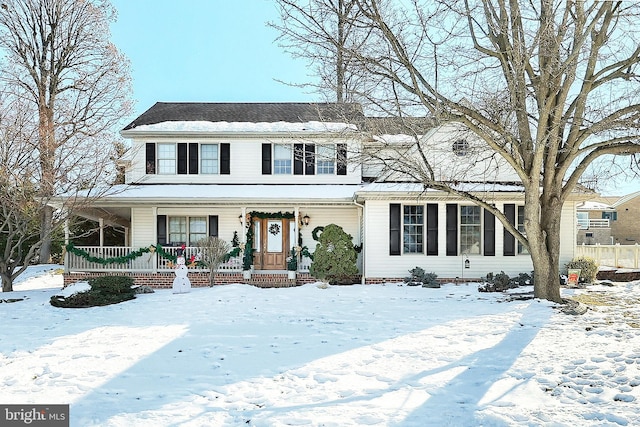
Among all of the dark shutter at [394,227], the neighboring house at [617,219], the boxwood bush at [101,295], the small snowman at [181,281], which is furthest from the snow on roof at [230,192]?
the neighboring house at [617,219]

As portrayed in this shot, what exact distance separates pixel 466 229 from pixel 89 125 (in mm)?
16047

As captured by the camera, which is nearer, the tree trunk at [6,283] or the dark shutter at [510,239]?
the tree trunk at [6,283]

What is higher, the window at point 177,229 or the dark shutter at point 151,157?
the dark shutter at point 151,157

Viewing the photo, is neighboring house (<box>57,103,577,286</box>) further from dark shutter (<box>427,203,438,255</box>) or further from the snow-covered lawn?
the snow-covered lawn

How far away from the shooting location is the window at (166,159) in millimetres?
16391

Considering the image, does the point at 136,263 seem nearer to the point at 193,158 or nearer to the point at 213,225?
the point at 213,225

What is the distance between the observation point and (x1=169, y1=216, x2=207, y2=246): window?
53.6 feet

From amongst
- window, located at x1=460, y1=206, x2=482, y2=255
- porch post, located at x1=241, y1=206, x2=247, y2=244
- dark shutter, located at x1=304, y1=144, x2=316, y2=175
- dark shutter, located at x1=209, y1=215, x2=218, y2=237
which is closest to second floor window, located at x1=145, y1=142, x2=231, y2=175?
dark shutter, located at x1=209, y1=215, x2=218, y2=237

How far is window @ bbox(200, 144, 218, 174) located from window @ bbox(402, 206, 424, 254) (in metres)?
7.32

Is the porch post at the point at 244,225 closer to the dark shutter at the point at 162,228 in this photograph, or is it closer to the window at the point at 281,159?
the window at the point at 281,159

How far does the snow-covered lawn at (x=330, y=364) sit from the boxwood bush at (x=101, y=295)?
0.88m

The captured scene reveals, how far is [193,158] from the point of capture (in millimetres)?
16406

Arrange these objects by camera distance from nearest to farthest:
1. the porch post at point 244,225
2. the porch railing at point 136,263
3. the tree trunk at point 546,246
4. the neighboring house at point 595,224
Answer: the tree trunk at point 546,246
the porch railing at point 136,263
the porch post at point 244,225
the neighboring house at point 595,224

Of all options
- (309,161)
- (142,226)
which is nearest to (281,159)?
(309,161)
